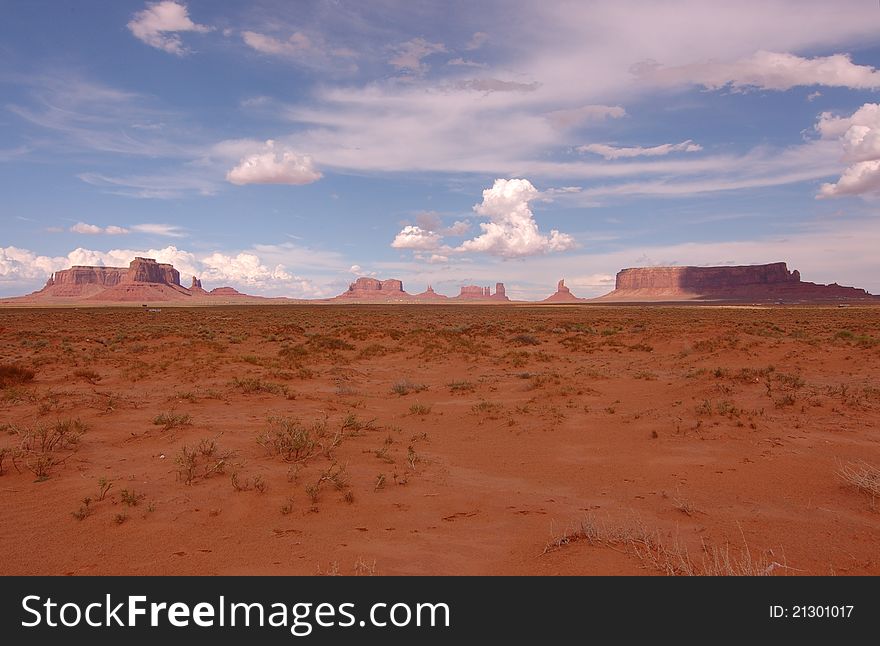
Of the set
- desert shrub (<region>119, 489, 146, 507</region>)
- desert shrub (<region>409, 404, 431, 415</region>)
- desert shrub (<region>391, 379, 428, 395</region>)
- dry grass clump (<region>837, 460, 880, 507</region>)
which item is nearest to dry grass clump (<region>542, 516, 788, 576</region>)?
dry grass clump (<region>837, 460, 880, 507</region>)

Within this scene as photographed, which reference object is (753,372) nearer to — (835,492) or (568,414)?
(568,414)

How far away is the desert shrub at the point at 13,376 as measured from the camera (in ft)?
46.8

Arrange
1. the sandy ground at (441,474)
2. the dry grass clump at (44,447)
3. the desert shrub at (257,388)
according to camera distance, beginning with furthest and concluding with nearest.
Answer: the desert shrub at (257,388), the dry grass clump at (44,447), the sandy ground at (441,474)

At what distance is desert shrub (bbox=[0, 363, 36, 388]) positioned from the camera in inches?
561

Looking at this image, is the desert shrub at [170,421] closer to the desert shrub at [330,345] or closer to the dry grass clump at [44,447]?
the dry grass clump at [44,447]

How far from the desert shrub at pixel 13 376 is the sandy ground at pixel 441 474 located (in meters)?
0.73

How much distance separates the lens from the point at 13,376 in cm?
1474

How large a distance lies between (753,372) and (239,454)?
14270mm

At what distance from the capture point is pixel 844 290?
19675 centimetres

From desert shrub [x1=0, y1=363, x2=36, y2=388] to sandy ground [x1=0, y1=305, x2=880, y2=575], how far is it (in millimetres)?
727

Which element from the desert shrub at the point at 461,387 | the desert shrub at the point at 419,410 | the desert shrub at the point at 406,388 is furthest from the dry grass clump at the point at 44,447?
the desert shrub at the point at 461,387

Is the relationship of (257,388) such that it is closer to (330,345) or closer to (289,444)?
(289,444)

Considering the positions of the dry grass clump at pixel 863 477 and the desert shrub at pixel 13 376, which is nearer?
the dry grass clump at pixel 863 477

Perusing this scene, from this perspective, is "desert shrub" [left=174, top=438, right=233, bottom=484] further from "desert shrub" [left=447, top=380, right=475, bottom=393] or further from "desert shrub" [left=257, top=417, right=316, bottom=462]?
"desert shrub" [left=447, top=380, right=475, bottom=393]
